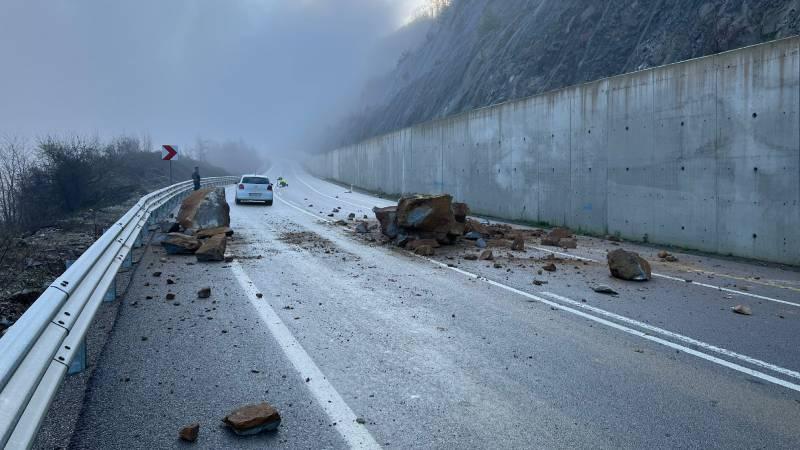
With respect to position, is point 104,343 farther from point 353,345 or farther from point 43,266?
point 43,266

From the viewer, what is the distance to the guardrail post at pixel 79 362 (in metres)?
4.59

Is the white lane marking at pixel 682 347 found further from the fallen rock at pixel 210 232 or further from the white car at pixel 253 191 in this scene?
the white car at pixel 253 191

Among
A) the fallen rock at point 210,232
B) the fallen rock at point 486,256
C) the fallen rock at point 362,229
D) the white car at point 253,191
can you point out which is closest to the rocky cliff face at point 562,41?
the fallen rock at point 486,256

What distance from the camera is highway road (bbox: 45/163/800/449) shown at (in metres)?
3.82

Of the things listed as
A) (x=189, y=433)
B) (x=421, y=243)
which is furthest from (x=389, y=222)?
(x=189, y=433)

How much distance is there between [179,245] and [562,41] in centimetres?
2813

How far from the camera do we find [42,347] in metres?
3.30

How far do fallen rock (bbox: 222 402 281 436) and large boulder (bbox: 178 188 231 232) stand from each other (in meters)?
10.9

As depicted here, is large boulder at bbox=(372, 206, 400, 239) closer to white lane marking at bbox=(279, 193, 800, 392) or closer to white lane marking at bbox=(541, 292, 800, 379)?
white lane marking at bbox=(279, 193, 800, 392)

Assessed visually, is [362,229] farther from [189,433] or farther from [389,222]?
[189,433]

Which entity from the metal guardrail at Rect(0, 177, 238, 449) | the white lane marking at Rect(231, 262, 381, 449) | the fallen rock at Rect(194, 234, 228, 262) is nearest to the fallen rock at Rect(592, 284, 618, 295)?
the white lane marking at Rect(231, 262, 381, 449)

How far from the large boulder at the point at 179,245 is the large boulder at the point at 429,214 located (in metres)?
4.54

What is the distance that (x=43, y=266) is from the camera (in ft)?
31.4

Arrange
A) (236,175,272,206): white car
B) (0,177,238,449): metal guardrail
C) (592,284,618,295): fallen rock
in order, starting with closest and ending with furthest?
(0,177,238,449): metal guardrail
(592,284,618,295): fallen rock
(236,175,272,206): white car
